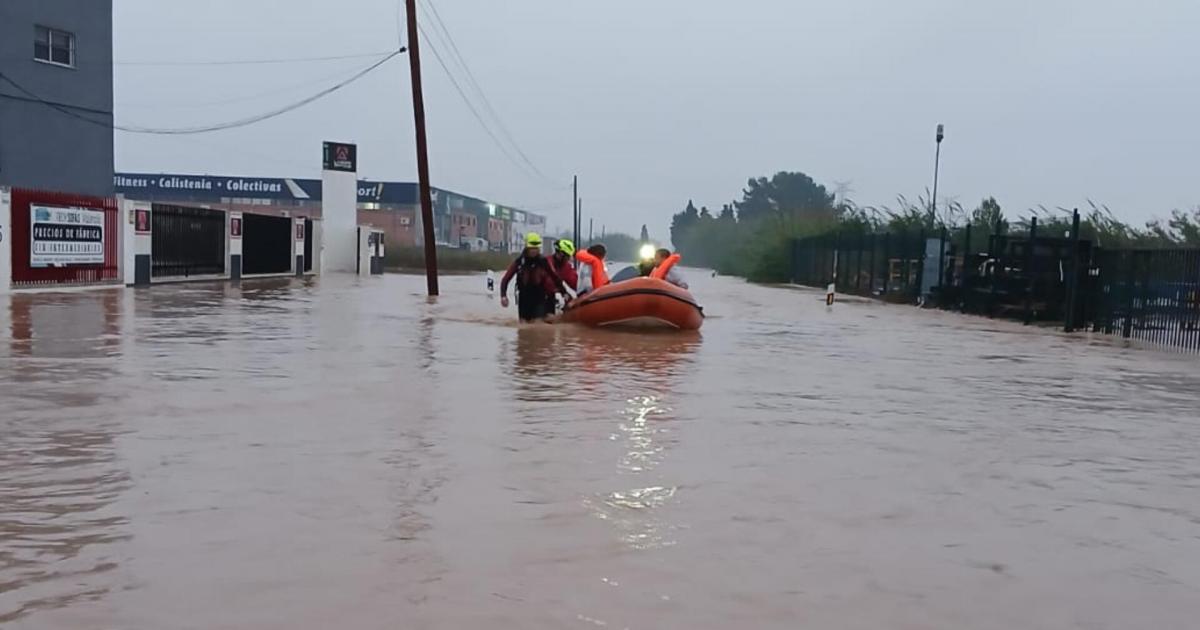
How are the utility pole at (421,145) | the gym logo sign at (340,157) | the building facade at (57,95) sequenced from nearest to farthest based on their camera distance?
the utility pole at (421,145) < the building facade at (57,95) < the gym logo sign at (340,157)

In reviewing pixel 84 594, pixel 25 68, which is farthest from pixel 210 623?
pixel 25 68

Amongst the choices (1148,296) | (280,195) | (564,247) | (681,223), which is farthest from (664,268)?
(681,223)

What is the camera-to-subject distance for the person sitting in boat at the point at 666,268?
16.7 m

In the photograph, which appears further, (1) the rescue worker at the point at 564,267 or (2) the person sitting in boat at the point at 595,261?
(2) the person sitting in boat at the point at 595,261

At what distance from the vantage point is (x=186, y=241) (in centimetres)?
2930

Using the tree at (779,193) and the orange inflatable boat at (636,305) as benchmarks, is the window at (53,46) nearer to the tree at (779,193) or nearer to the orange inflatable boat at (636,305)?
the orange inflatable boat at (636,305)

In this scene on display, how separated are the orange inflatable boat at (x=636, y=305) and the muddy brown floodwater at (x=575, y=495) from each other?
3.56 meters

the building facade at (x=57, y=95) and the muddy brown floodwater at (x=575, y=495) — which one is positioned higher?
the building facade at (x=57, y=95)

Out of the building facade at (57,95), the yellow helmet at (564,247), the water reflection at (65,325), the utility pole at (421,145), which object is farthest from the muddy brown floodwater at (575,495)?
the building facade at (57,95)

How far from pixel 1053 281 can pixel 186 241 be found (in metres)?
22.1

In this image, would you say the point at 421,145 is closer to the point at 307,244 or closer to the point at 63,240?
the point at 63,240

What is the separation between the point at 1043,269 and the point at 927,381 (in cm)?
1294

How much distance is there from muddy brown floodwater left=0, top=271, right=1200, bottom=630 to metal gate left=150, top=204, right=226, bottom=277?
16.0 meters

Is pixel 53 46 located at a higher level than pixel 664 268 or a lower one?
higher
